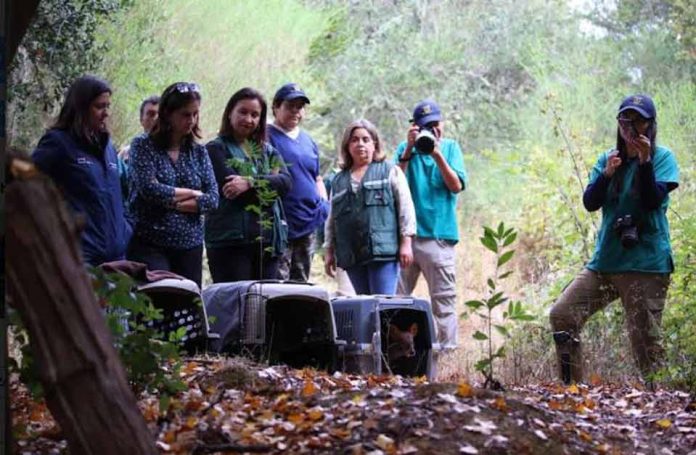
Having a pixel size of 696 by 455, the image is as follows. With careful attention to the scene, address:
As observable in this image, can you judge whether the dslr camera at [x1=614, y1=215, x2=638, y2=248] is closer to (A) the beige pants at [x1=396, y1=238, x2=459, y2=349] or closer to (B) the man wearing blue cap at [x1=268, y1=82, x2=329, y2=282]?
(A) the beige pants at [x1=396, y1=238, x2=459, y2=349]

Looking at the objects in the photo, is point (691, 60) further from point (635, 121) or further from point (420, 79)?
point (635, 121)

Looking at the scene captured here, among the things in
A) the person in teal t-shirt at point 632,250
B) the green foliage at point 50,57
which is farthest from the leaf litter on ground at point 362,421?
the green foliage at point 50,57

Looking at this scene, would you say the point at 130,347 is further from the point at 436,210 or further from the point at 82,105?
the point at 436,210

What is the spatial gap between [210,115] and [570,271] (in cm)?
641

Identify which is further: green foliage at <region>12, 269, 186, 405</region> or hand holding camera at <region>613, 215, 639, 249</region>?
hand holding camera at <region>613, 215, 639, 249</region>

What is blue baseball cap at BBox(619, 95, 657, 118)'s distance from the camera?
24.1ft

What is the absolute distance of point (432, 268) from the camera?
8891 mm

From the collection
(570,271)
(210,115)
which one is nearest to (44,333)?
(570,271)

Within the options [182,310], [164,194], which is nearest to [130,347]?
[182,310]

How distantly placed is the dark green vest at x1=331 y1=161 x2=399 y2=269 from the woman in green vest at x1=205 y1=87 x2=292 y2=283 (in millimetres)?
906

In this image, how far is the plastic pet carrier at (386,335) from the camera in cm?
707

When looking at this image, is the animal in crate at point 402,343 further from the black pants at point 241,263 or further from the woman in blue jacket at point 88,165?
the woman in blue jacket at point 88,165

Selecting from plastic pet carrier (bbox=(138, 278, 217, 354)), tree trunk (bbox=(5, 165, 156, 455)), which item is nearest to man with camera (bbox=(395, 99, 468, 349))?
plastic pet carrier (bbox=(138, 278, 217, 354))

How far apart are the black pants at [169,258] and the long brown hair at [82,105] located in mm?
659
